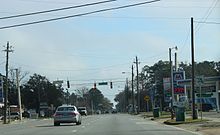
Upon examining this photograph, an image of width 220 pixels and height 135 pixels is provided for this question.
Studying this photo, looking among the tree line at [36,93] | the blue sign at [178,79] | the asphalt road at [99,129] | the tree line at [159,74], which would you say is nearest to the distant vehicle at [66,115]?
the asphalt road at [99,129]

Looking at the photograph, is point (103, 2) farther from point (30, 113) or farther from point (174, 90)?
point (30, 113)

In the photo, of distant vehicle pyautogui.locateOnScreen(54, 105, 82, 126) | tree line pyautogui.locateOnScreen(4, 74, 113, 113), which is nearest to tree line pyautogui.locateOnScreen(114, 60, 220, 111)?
tree line pyautogui.locateOnScreen(4, 74, 113, 113)

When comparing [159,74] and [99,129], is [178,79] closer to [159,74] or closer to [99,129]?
[99,129]

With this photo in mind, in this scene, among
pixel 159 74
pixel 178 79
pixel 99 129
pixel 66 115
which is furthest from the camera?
pixel 159 74

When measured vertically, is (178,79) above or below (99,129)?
above

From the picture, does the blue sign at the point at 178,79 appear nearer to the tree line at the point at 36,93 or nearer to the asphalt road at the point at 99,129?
the asphalt road at the point at 99,129

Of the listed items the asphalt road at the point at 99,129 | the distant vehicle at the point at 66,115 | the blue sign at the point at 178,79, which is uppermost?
the blue sign at the point at 178,79

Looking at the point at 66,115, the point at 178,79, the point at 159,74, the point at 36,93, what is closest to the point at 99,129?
the point at 66,115

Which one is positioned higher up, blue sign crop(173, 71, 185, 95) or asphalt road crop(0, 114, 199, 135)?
blue sign crop(173, 71, 185, 95)

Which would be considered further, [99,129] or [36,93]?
[36,93]

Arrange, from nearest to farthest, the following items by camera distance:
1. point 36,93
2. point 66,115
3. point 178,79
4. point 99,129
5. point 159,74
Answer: point 99,129 < point 66,115 < point 178,79 < point 36,93 < point 159,74

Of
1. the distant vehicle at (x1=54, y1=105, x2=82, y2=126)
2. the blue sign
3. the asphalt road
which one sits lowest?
the asphalt road

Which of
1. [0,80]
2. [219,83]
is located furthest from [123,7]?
[219,83]

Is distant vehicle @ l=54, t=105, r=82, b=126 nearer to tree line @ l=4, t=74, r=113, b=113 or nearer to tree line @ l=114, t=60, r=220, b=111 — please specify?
tree line @ l=114, t=60, r=220, b=111
